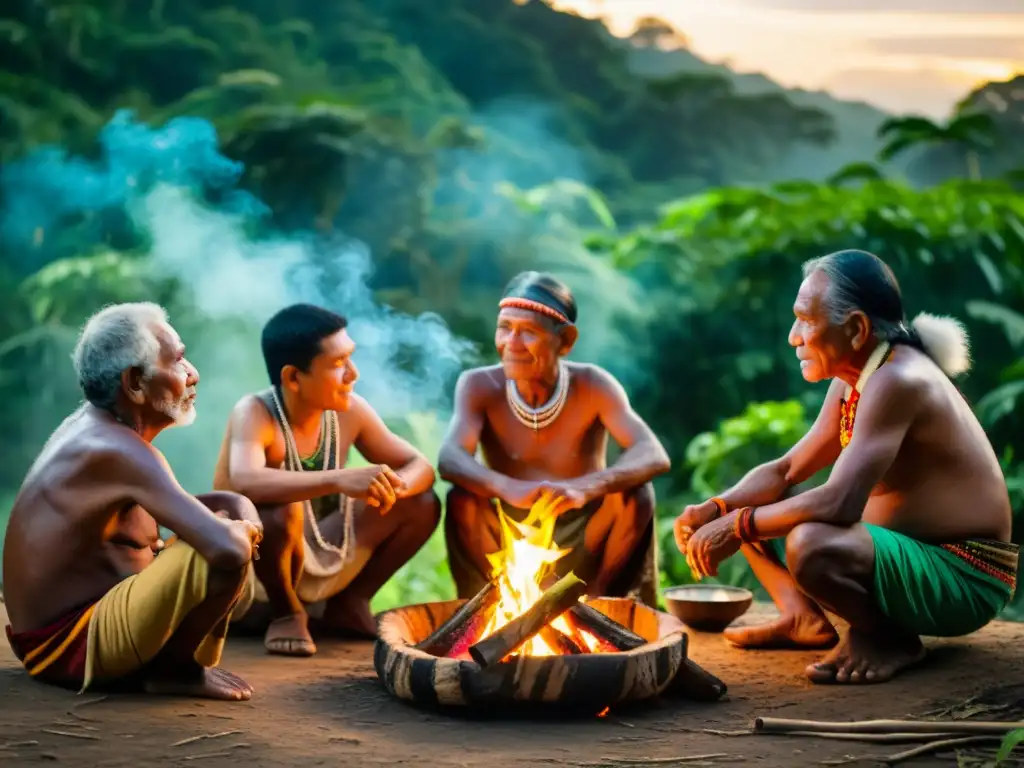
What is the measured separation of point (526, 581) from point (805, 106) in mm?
9913

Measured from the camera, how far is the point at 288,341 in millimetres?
5508

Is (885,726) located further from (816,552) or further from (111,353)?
(111,353)

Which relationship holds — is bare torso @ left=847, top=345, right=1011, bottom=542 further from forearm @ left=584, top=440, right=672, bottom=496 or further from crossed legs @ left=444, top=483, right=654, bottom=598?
crossed legs @ left=444, top=483, right=654, bottom=598

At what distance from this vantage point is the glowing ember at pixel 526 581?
4.70 metres

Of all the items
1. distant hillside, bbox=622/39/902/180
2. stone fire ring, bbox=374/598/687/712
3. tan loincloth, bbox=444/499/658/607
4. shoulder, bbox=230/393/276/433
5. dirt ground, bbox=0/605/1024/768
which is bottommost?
dirt ground, bbox=0/605/1024/768

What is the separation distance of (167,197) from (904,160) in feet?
24.8

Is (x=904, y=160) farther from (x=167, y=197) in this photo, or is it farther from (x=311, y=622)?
(x=311, y=622)

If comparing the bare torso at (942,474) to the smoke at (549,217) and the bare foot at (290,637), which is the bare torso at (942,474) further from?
the smoke at (549,217)

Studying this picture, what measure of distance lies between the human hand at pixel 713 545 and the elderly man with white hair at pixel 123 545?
1.77 metres

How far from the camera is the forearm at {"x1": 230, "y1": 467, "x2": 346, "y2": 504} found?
5.26 metres

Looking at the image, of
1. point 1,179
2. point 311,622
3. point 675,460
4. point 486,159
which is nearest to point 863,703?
point 311,622

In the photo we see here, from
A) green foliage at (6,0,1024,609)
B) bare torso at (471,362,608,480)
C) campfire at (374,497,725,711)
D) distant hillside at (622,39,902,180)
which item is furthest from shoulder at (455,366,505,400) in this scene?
distant hillside at (622,39,902,180)

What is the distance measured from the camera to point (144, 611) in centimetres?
436

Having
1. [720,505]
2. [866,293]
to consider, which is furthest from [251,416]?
[866,293]
